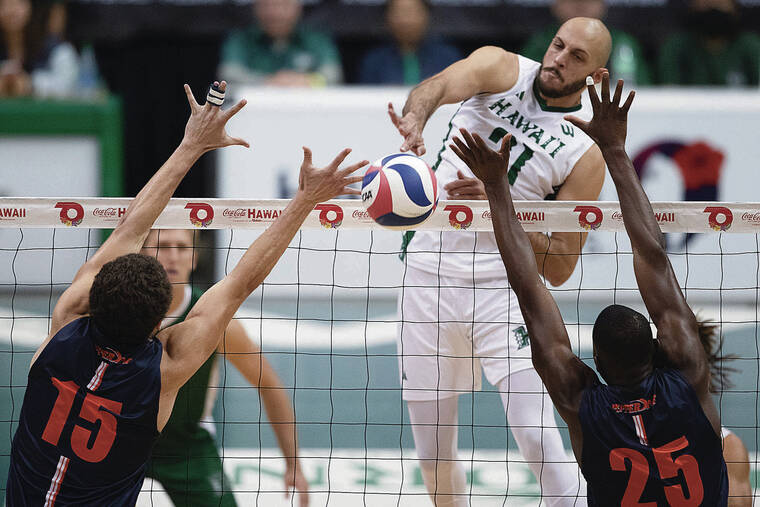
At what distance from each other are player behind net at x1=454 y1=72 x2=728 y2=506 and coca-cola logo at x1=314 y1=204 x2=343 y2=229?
1.05 m

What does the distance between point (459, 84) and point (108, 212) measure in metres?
1.94

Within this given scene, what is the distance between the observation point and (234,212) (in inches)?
193

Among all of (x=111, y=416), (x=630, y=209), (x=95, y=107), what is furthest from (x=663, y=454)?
(x=95, y=107)

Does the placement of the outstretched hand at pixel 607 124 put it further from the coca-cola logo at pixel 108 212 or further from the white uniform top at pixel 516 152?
the coca-cola logo at pixel 108 212

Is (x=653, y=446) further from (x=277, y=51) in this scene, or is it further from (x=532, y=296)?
(x=277, y=51)

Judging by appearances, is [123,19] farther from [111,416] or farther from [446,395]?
[111,416]

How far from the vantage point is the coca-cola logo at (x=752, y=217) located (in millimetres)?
4898

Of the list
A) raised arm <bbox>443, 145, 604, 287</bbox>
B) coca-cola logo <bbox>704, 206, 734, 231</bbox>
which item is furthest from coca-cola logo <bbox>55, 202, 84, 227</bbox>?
coca-cola logo <bbox>704, 206, 734, 231</bbox>

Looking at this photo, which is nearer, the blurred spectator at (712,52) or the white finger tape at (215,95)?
the white finger tape at (215,95)

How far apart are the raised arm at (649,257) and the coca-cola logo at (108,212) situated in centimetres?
232

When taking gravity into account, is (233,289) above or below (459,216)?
below

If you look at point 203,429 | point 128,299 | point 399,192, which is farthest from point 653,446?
point 203,429

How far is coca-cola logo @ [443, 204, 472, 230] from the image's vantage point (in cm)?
489

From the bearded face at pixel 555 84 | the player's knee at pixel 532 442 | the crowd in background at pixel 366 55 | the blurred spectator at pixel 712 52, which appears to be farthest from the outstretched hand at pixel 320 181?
the blurred spectator at pixel 712 52
